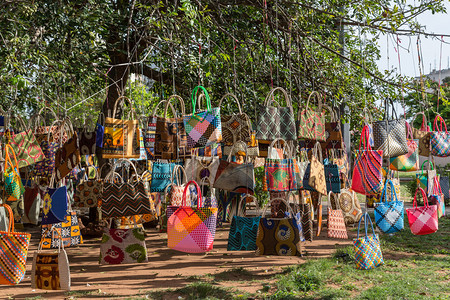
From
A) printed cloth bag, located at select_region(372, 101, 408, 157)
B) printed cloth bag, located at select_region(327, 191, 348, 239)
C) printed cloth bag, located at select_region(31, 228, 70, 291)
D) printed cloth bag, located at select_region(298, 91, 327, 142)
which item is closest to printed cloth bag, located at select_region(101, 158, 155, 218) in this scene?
printed cloth bag, located at select_region(31, 228, 70, 291)

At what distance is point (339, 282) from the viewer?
19.6 ft

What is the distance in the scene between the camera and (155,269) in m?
6.94

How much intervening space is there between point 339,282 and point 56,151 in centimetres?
371

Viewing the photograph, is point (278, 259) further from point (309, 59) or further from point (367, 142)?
point (309, 59)

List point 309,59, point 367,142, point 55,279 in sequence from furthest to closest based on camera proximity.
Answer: point 309,59 → point 367,142 → point 55,279

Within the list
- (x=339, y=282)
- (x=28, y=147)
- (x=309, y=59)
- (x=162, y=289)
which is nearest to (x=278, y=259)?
(x=339, y=282)

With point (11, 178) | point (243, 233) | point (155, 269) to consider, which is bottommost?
point (155, 269)

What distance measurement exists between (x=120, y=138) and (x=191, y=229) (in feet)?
4.02

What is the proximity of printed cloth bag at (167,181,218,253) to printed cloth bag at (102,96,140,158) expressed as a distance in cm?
79

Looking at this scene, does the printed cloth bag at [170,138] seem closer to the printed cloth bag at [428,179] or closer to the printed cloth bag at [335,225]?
the printed cloth bag at [335,225]

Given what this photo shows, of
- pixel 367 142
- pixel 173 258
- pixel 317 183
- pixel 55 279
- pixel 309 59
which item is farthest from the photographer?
pixel 309 59

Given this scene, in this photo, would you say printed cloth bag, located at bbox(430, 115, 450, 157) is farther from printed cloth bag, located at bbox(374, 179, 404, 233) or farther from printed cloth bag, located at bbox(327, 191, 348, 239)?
printed cloth bag, located at bbox(327, 191, 348, 239)

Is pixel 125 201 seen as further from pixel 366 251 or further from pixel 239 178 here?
pixel 366 251

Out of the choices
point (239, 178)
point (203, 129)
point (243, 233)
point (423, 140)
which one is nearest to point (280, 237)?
point (243, 233)
